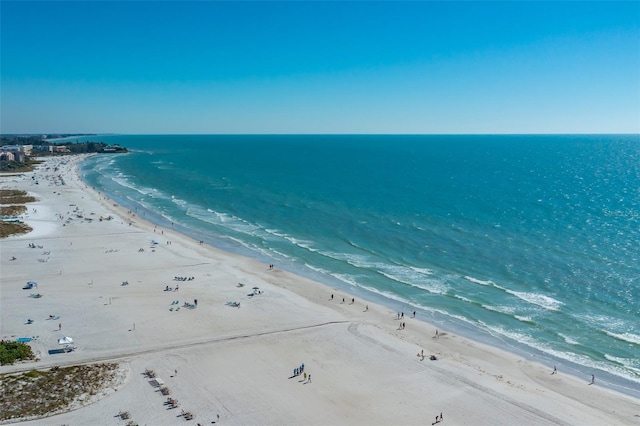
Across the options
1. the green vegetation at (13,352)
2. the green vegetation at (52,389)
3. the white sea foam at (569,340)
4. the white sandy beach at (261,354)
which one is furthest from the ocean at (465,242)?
the green vegetation at (13,352)

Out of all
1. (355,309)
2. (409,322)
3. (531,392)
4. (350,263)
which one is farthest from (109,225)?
(531,392)

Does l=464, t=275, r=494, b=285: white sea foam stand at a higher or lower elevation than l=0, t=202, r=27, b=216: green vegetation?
lower

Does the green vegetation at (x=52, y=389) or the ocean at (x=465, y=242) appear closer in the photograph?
the green vegetation at (x=52, y=389)

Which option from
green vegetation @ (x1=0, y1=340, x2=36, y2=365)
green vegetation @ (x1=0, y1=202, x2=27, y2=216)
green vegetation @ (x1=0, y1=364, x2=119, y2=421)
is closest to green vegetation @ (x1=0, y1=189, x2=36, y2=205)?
green vegetation @ (x1=0, y1=202, x2=27, y2=216)

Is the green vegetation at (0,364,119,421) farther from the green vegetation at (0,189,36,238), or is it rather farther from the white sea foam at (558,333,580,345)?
the green vegetation at (0,189,36,238)

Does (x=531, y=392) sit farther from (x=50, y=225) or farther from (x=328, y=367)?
(x=50, y=225)

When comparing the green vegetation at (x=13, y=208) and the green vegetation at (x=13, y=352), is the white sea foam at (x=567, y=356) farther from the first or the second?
the green vegetation at (x=13, y=208)
